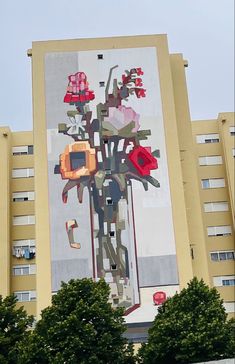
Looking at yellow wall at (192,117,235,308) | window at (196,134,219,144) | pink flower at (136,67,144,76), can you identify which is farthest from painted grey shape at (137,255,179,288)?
pink flower at (136,67,144,76)

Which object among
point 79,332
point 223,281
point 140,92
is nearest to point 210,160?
point 140,92

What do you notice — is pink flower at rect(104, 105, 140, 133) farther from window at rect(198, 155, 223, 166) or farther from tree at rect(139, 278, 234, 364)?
tree at rect(139, 278, 234, 364)

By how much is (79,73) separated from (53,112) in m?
2.62

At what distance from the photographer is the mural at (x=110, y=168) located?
2916 centimetres

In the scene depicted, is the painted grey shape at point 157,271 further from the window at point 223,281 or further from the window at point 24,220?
the window at point 24,220

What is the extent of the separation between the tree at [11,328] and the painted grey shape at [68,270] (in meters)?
5.88

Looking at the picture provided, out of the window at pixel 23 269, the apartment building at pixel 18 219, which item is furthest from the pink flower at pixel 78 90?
the window at pixel 23 269

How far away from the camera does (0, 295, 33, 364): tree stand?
21.3 metres

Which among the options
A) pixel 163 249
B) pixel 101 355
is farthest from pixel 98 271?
A: pixel 101 355

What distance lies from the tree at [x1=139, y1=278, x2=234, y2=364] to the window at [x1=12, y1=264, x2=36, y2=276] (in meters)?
12.3

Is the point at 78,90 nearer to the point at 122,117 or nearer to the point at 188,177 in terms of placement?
the point at 122,117

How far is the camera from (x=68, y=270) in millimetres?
28953

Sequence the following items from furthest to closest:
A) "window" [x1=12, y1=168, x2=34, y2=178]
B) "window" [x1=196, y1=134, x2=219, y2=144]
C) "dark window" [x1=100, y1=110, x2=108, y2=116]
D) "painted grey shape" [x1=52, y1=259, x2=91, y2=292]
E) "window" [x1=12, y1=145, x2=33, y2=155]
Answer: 1. "window" [x1=196, y1=134, x2=219, y2=144]
2. "window" [x1=12, y1=145, x2=33, y2=155]
3. "window" [x1=12, y1=168, x2=34, y2=178]
4. "dark window" [x1=100, y1=110, x2=108, y2=116]
5. "painted grey shape" [x1=52, y1=259, x2=91, y2=292]

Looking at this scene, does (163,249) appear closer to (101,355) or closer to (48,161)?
(48,161)
